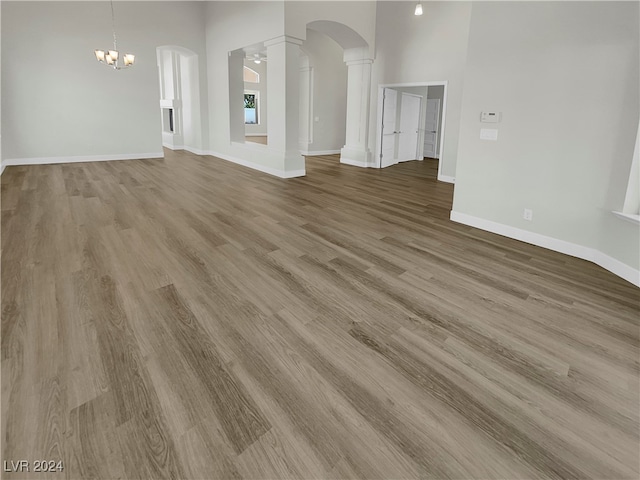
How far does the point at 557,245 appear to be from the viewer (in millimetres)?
3879

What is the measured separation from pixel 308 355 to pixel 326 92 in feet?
35.1

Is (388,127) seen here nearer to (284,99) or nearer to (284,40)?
(284,99)

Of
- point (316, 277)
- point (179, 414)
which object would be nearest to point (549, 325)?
point (316, 277)

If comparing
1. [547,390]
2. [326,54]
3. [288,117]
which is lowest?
[547,390]

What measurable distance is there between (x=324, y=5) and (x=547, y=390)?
7.48 m

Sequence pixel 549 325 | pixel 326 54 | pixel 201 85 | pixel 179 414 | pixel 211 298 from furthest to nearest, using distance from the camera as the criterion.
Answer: pixel 326 54 → pixel 201 85 → pixel 211 298 → pixel 549 325 → pixel 179 414

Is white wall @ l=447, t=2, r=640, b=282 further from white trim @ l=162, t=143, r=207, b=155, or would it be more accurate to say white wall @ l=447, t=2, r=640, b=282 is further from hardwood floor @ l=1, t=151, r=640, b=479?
white trim @ l=162, t=143, r=207, b=155

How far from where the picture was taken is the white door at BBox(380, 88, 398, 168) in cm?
893

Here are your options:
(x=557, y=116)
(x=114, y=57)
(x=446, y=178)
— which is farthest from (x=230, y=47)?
(x=557, y=116)

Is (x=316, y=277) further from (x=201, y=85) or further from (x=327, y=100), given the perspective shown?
(x=327, y=100)

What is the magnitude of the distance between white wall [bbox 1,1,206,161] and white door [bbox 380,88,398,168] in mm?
5059

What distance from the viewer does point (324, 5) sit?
7.13 meters

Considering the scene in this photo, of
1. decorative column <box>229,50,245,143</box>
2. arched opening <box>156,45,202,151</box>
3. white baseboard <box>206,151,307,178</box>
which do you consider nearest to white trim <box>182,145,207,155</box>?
arched opening <box>156,45,202,151</box>

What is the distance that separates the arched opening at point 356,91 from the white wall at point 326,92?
208 centimetres
